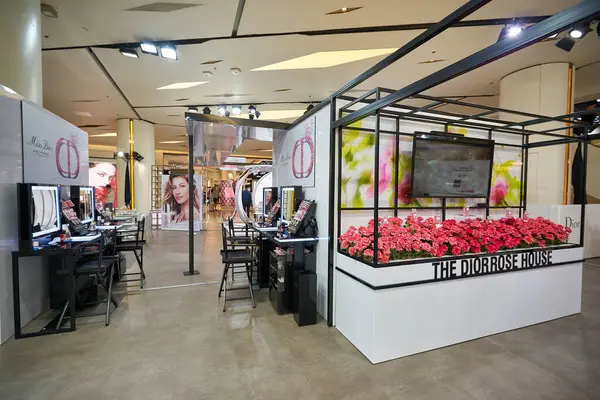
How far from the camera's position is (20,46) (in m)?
3.36

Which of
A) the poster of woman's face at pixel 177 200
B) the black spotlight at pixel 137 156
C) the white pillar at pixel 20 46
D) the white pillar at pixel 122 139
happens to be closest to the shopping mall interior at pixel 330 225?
the white pillar at pixel 20 46

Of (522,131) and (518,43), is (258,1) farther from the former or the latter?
(522,131)

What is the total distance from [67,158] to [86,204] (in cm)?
77

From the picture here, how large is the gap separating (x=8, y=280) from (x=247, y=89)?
542 cm

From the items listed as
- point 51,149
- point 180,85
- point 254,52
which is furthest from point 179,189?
point 254,52

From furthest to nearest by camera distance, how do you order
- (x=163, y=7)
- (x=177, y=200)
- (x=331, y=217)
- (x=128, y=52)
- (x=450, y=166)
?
(x=177, y=200) → (x=128, y=52) → (x=450, y=166) → (x=163, y=7) → (x=331, y=217)

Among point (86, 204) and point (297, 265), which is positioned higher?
point (86, 204)

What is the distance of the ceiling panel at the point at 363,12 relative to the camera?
377cm

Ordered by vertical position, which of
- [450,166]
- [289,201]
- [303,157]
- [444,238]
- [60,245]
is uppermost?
[303,157]

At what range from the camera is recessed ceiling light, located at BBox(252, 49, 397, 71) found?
208 inches

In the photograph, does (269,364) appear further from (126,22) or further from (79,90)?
(79,90)

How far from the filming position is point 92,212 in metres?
4.95

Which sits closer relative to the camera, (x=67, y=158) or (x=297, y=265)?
(x=297, y=265)

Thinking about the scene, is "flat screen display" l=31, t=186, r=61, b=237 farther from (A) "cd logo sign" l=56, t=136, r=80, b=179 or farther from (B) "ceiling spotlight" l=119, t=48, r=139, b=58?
(B) "ceiling spotlight" l=119, t=48, r=139, b=58
